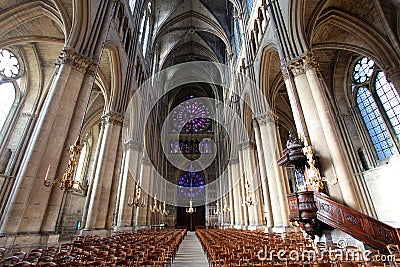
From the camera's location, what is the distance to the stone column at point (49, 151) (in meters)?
6.04

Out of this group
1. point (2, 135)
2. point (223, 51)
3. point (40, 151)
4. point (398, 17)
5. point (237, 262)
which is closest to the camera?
point (237, 262)

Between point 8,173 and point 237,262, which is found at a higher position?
point 8,173

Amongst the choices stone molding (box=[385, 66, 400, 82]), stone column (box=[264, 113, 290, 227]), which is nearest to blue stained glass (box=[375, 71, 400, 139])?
stone molding (box=[385, 66, 400, 82])

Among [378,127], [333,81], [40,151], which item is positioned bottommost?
[40,151]

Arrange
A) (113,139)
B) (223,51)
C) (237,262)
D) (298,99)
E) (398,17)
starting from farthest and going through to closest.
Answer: (223,51)
(113,139)
(398,17)
(298,99)
(237,262)

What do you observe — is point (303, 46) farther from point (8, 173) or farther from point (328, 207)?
point (8, 173)

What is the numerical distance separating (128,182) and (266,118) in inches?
436

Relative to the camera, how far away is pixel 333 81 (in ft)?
53.4

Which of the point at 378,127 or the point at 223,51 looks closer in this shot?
the point at 378,127

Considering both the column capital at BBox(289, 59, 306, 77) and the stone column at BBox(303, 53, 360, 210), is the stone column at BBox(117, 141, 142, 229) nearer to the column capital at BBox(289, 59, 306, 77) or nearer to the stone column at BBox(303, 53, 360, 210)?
the column capital at BBox(289, 59, 306, 77)

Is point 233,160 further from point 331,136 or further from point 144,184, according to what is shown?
point 331,136

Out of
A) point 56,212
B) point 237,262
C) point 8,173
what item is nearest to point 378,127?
point 237,262

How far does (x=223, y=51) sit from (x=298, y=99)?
2231cm

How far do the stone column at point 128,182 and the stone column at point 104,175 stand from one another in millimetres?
3974
